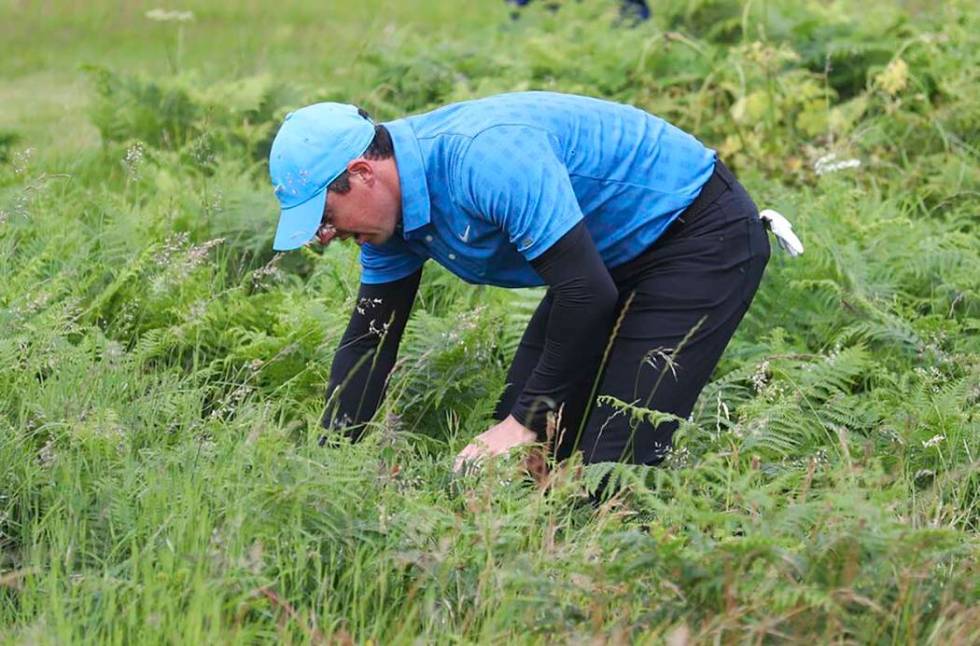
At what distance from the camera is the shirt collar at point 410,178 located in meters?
4.18

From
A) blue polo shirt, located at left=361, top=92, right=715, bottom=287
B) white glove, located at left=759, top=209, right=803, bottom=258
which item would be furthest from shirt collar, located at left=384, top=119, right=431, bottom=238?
white glove, located at left=759, top=209, right=803, bottom=258

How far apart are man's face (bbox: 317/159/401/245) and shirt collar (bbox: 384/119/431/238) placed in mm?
47

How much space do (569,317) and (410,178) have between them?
614mm

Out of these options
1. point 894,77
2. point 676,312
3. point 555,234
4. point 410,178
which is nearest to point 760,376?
point 676,312

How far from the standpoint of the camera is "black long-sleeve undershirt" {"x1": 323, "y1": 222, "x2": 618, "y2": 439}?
416 cm

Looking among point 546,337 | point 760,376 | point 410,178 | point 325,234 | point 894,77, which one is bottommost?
point 894,77

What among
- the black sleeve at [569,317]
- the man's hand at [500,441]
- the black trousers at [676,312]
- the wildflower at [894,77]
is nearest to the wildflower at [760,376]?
the black trousers at [676,312]

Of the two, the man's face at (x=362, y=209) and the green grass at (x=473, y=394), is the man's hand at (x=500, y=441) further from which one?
the man's face at (x=362, y=209)

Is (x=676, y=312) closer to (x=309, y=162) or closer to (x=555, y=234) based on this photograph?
(x=555, y=234)

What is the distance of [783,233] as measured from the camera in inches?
187

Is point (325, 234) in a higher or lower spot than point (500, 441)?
higher

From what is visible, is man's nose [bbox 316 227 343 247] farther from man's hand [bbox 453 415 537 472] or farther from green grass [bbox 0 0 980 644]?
man's hand [bbox 453 415 537 472]

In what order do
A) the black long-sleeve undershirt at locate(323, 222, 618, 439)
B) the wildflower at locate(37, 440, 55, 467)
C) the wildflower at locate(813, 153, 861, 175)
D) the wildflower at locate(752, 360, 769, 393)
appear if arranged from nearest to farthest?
the black long-sleeve undershirt at locate(323, 222, 618, 439)
the wildflower at locate(37, 440, 55, 467)
the wildflower at locate(752, 360, 769, 393)
the wildflower at locate(813, 153, 861, 175)

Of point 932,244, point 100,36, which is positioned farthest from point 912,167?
point 100,36
